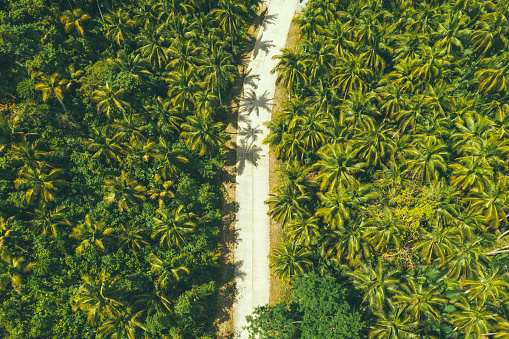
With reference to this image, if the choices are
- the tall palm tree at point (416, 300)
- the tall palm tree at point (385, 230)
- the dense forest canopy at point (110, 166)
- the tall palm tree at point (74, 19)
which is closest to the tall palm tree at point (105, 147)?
the dense forest canopy at point (110, 166)

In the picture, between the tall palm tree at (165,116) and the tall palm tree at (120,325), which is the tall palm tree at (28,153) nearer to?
the tall palm tree at (165,116)

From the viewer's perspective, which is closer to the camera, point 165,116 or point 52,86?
point 52,86

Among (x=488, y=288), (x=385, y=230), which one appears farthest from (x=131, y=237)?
(x=488, y=288)

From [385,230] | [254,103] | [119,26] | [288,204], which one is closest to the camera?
[385,230]

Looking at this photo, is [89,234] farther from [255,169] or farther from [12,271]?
[255,169]

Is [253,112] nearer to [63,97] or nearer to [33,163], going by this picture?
[63,97]

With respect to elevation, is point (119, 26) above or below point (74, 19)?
below
